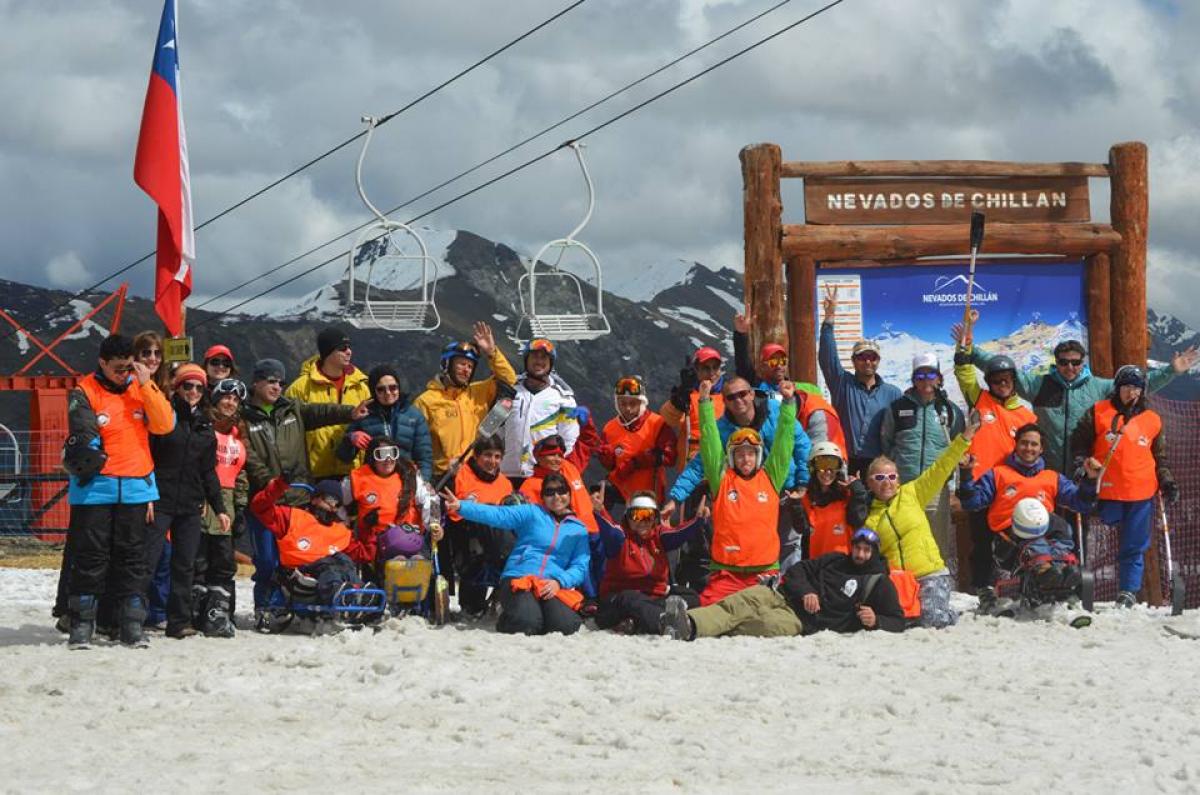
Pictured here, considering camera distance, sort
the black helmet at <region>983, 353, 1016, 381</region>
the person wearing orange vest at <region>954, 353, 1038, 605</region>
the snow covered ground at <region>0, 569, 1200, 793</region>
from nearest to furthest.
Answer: the snow covered ground at <region>0, 569, 1200, 793</region> < the person wearing orange vest at <region>954, 353, 1038, 605</region> < the black helmet at <region>983, 353, 1016, 381</region>

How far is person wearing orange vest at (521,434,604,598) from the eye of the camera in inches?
373

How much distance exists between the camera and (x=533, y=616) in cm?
897

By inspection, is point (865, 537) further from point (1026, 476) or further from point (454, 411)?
point (454, 411)

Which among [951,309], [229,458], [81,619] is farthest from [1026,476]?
[81,619]

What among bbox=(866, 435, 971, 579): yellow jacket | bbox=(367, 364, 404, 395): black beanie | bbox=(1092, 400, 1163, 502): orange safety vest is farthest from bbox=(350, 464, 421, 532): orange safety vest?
bbox=(1092, 400, 1163, 502): orange safety vest

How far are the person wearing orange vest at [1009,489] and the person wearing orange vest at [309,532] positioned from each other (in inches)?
160

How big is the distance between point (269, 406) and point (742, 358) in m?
3.38

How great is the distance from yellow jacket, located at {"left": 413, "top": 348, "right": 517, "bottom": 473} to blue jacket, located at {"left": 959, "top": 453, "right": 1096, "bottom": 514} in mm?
3101

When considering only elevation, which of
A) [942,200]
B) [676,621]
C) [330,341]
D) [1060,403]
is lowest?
[676,621]

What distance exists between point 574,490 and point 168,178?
13.4 ft

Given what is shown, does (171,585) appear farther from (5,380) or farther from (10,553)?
(5,380)

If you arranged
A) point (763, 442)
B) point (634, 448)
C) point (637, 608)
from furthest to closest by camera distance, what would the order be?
point (634, 448)
point (763, 442)
point (637, 608)

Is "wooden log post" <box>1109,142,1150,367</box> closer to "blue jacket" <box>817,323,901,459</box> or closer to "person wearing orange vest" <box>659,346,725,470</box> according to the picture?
"blue jacket" <box>817,323,901,459</box>

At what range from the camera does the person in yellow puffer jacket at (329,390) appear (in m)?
9.63
